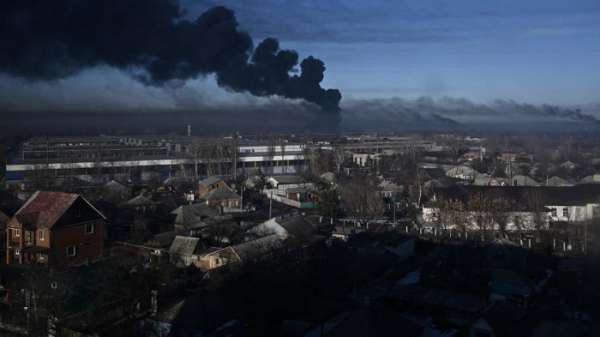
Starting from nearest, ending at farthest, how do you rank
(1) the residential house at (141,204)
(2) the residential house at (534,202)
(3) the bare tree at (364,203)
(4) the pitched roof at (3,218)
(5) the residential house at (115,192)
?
(4) the pitched roof at (3,218) → (2) the residential house at (534,202) → (3) the bare tree at (364,203) → (1) the residential house at (141,204) → (5) the residential house at (115,192)

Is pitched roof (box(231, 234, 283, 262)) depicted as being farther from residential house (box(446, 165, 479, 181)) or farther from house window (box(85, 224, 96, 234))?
residential house (box(446, 165, 479, 181))

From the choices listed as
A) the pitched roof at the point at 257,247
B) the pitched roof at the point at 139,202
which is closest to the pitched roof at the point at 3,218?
the pitched roof at the point at 139,202

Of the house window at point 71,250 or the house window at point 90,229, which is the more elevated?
the house window at point 90,229

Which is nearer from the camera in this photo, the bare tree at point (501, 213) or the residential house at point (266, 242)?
the residential house at point (266, 242)

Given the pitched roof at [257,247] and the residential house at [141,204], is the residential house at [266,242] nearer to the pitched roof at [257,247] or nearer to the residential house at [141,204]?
the pitched roof at [257,247]

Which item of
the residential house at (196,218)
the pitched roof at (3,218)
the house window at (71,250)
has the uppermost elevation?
the pitched roof at (3,218)

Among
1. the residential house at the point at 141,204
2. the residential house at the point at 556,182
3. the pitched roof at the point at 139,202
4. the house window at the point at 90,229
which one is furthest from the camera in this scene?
the residential house at the point at 556,182

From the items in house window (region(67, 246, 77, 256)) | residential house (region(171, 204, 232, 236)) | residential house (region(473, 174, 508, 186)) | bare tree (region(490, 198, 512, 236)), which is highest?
residential house (region(473, 174, 508, 186))

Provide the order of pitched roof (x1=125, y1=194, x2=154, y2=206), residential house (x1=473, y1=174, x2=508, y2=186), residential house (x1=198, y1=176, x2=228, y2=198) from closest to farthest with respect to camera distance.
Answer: pitched roof (x1=125, y1=194, x2=154, y2=206)
residential house (x1=198, y1=176, x2=228, y2=198)
residential house (x1=473, y1=174, x2=508, y2=186)

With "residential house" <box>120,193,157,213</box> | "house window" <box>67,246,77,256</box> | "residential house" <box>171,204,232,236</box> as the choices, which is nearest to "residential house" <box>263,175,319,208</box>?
"residential house" <box>171,204,232,236</box>
